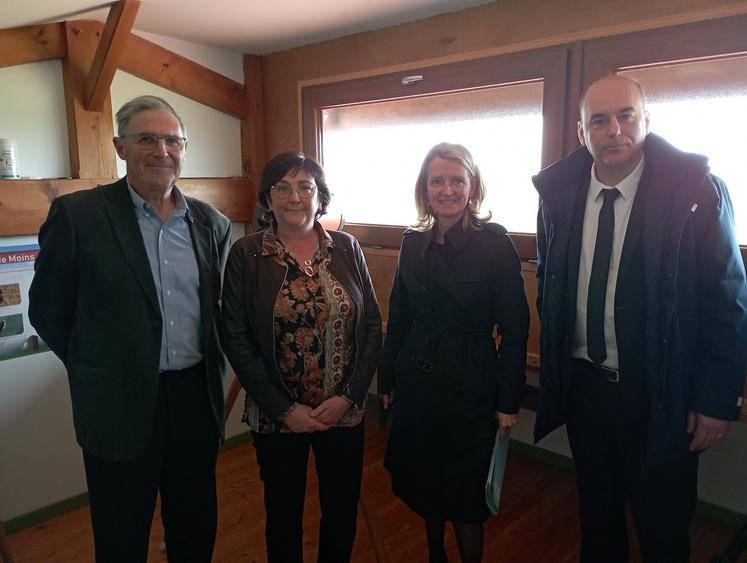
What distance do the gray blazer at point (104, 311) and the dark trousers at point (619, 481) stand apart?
1158 millimetres

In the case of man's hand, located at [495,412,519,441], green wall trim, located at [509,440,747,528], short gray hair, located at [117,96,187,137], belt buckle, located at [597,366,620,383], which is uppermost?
short gray hair, located at [117,96,187,137]

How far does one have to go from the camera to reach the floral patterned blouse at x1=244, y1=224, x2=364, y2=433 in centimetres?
157

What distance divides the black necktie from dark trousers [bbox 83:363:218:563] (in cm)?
106

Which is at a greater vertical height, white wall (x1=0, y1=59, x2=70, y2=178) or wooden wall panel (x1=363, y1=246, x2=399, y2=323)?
white wall (x1=0, y1=59, x2=70, y2=178)

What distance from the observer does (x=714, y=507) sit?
2.32 metres

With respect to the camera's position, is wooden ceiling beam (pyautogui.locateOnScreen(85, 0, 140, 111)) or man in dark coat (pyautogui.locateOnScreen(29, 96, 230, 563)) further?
wooden ceiling beam (pyautogui.locateOnScreen(85, 0, 140, 111))

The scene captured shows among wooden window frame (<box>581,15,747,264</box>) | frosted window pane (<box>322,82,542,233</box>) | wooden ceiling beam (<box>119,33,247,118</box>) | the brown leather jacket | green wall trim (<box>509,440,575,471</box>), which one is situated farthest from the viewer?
green wall trim (<box>509,440,575,471</box>)

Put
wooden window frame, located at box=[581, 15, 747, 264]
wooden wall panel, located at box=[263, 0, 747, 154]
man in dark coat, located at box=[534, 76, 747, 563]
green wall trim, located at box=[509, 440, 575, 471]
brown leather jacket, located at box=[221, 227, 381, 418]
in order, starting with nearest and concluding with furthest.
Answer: man in dark coat, located at box=[534, 76, 747, 563], brown leather jacket, located at box=[221, 227, 381, 418], wooden window frame, located at box=[581, 15, 747, 264], wooden wall panel, located at box=[263, 0, 747, 154], green wall trim, located at box=[509, 440, 575, 471]

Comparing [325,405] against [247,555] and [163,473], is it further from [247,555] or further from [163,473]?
[247,555]

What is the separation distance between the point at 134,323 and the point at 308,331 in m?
0.45

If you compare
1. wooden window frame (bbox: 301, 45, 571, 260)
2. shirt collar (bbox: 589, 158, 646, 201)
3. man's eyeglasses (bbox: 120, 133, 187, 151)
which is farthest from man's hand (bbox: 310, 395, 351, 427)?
wooden window frame (bbox: 301, 45, 571, 260)

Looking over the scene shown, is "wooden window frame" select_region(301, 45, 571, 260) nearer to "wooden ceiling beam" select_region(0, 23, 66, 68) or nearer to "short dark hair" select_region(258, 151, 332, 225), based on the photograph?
"short dark hair" select_region(258, 151, 332, 225)

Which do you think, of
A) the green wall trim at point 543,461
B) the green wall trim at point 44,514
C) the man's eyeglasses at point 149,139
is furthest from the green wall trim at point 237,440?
the man's eyeglasses at point 149,139

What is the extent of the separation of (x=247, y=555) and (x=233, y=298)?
1174 millimetres
